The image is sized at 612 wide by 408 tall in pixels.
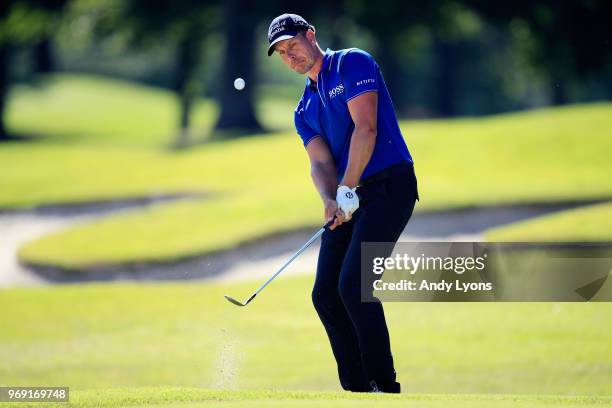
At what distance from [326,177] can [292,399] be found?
1.59m

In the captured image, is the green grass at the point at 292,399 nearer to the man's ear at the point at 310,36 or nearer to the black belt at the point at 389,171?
the black belt at the point at 389,171

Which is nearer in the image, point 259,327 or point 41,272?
point 259,327

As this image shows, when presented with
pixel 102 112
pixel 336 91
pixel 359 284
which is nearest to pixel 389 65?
pixel 102 112

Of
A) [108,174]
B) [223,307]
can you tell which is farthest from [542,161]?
[108,174]

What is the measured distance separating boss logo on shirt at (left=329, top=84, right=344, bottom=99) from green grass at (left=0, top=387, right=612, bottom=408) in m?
2.01

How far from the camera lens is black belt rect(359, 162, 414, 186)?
7055 millimetres

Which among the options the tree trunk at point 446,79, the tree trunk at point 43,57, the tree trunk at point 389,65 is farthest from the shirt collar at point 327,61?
the tree trunk at point 43,57

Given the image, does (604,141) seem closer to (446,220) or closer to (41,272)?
(446,220)

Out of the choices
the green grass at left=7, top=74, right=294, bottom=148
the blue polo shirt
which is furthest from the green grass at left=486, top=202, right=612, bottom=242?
the green grass at left=7, top=74, right=294, bottom=148

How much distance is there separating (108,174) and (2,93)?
1963cm

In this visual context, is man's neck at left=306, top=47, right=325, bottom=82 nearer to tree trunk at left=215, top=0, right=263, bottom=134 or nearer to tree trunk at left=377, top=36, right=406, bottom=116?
tree trunk at left=215, top=0, right=263, bottom=134

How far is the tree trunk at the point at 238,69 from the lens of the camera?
45062 millimetres

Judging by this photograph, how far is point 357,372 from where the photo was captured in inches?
285

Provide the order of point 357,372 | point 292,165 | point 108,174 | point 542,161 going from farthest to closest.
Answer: point 108,174, point 292,165, point 542,161, point 357,372
